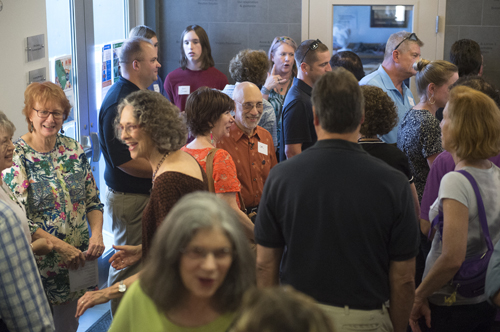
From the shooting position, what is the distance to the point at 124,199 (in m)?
2.83

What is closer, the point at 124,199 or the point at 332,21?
the point at 124,199

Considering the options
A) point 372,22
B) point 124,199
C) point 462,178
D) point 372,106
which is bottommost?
point 124,199

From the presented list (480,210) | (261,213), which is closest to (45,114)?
(261,213)

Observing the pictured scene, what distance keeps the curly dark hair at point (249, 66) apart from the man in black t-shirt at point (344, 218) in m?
2.08

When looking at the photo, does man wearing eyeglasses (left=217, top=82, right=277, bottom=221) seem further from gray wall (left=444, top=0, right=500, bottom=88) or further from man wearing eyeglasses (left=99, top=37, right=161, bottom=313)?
gray wall (left=444, top=0, right=500, bottom=88)

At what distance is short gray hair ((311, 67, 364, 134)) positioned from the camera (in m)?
1.46

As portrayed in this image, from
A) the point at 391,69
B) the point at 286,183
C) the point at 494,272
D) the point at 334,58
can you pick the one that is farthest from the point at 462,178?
the point at 334,58

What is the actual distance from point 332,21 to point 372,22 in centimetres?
46

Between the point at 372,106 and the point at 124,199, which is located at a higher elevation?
the point at 372,106

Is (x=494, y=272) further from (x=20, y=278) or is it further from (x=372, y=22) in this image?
(x=372, y=22)

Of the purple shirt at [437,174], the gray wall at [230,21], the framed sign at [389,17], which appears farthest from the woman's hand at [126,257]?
the framed sign at [389,17]

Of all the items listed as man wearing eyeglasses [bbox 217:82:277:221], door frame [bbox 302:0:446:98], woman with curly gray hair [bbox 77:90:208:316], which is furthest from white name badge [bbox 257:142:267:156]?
door frame [bbox 302:0:446:98]

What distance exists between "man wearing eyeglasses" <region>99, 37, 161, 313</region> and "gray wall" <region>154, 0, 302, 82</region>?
2.50 m

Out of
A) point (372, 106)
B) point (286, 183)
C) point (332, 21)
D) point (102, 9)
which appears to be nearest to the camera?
point (286, 183)
